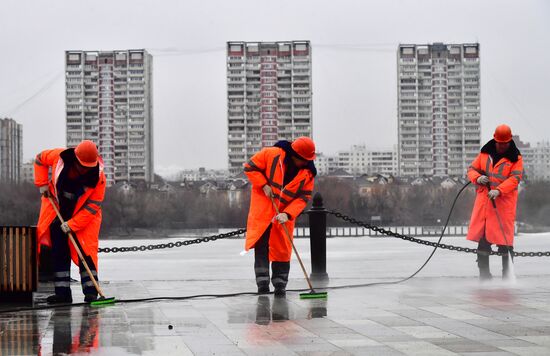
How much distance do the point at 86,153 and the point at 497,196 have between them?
17.5 feet

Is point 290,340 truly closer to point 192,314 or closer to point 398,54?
point 192,314

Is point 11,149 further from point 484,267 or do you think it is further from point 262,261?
point 262,261

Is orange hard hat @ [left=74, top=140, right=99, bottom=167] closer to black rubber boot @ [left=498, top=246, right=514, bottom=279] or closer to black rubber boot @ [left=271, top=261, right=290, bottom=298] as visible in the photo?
black rubber boot @ [left=271, top=261, right=290, bottom=298]

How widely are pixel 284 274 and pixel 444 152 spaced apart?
354ft

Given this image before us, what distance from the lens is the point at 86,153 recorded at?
31.7 feet

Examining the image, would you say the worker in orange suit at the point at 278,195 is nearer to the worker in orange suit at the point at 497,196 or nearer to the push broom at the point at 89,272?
the push broom at the point at 89,272

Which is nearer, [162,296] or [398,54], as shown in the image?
[162,296]

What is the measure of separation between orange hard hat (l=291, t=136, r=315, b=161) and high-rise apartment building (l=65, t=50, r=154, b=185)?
100764 millimetres

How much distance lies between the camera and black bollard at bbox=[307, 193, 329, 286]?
11914 mm

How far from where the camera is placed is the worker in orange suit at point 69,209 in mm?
9742

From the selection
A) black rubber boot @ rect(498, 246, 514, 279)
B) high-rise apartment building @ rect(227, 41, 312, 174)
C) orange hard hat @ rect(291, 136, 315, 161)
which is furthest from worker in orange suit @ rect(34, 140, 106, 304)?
high-rise apartment building @ rect(227, 41, 312, 174)

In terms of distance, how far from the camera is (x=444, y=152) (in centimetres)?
11638

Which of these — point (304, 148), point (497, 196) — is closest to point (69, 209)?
point (304, 148)

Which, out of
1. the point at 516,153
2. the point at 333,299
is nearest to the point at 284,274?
the point at 333,299
